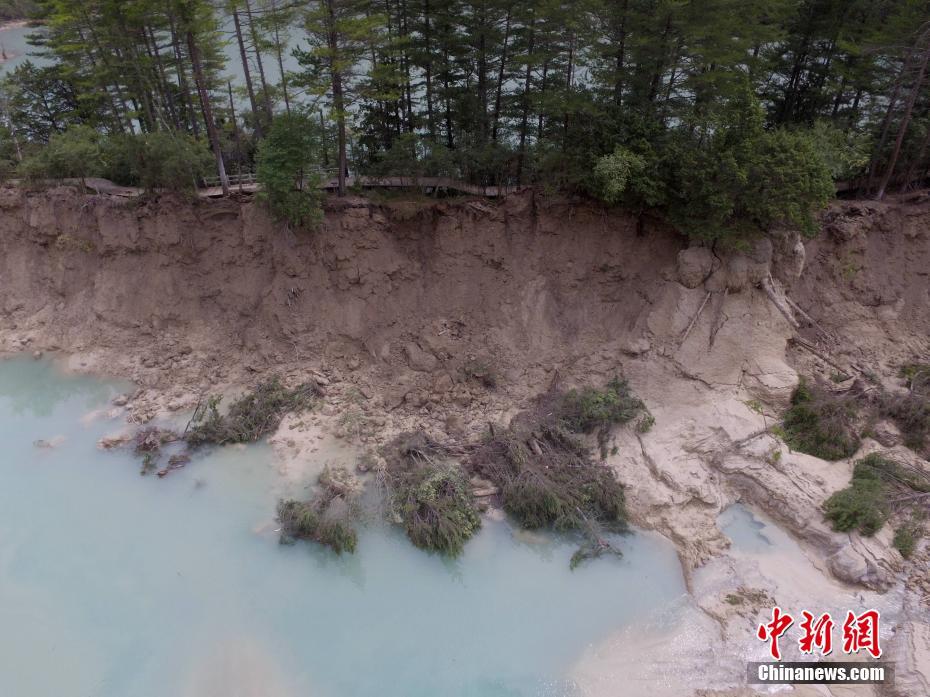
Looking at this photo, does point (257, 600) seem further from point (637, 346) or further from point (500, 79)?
point (500, 79)

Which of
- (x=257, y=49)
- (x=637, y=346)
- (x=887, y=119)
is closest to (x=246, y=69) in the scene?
(x=257, y=49)

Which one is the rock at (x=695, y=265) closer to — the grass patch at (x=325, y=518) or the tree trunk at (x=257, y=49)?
the grass patch at (x=325, y=518)

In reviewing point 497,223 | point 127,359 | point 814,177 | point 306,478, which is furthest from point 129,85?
point 814,177

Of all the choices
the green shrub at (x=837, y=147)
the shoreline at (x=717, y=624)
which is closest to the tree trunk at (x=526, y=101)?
the green shrub at (x=837, y=147)

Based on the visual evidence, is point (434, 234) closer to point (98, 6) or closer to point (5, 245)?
point (98, 6)

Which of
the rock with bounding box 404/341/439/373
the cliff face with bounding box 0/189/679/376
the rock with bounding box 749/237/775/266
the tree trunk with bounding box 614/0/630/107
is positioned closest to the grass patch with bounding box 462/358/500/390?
the cliff face with bounding box 0/189/679/376

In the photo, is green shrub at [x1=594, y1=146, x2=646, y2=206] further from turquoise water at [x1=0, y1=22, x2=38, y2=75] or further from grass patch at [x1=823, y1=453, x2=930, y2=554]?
turquoise water at [x1=0, y1=22, x2=38, y2=75]

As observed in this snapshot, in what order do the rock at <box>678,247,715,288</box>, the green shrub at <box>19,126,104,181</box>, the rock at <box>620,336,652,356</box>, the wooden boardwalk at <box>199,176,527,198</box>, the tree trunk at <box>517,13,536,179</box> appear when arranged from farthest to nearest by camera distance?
1. the green shrub at <box>19,126,104,181</box>
2. the wooden boardwalk at <box>199,176,527,198</box>
3. the tree trunk at <box>517,13,536,179</box>
4. the rock at <box>620,336,652,356</box>
5. the rock at <box>678,247,715,288</box>
